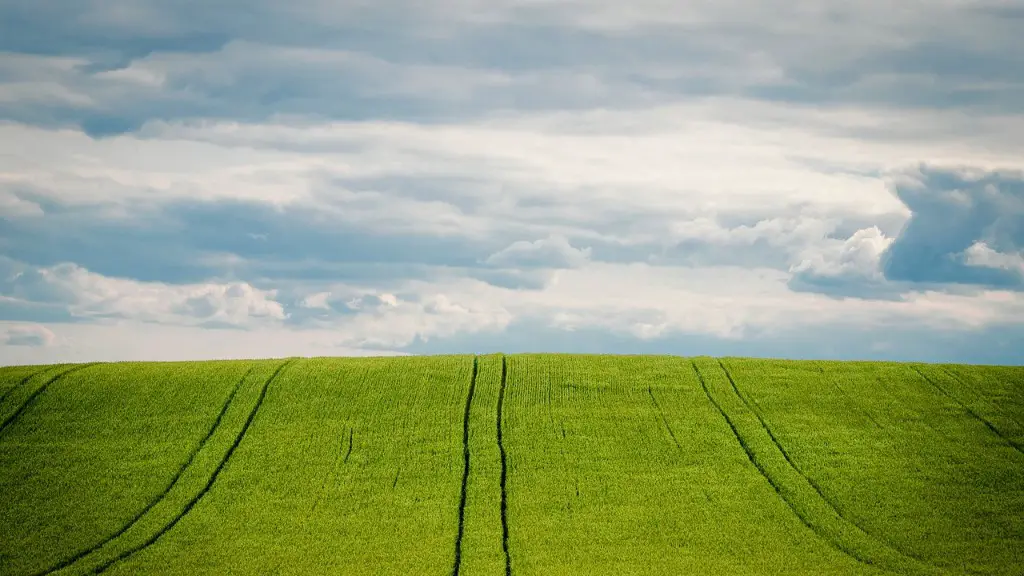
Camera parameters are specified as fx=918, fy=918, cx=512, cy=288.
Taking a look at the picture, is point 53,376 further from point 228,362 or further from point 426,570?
point 426,570

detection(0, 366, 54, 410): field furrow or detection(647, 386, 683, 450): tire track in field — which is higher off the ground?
detection(0, 366, 54, 410): field furrow

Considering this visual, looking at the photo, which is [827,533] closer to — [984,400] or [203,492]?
[984,400]

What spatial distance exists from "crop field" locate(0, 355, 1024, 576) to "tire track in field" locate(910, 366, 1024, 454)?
13 centimetres

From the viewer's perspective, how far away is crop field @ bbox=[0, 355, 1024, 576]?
84.6ft

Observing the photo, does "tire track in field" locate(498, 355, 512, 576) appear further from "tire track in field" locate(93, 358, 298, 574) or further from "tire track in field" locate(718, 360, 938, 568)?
"tire track in field" locate(718, 360, 938, 568)

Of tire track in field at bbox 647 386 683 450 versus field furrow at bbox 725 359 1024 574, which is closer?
field furrow at bbox 725 359 1024 574

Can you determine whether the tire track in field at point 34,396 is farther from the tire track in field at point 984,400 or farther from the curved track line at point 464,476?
the tire track in field at point 984,400

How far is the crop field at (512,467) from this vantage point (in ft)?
84.6

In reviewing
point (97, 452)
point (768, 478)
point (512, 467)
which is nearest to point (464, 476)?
point (512, 467)

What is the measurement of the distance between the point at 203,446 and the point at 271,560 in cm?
953

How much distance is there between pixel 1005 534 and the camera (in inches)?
1080

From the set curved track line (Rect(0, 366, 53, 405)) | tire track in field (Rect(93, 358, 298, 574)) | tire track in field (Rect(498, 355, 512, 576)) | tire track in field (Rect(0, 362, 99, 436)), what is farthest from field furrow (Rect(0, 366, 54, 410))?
tire track in field (Rect(498, 355, 512, 576))

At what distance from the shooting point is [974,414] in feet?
121

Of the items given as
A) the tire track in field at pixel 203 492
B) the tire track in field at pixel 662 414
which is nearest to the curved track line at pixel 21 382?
the tire track in field at pixel 203 492
